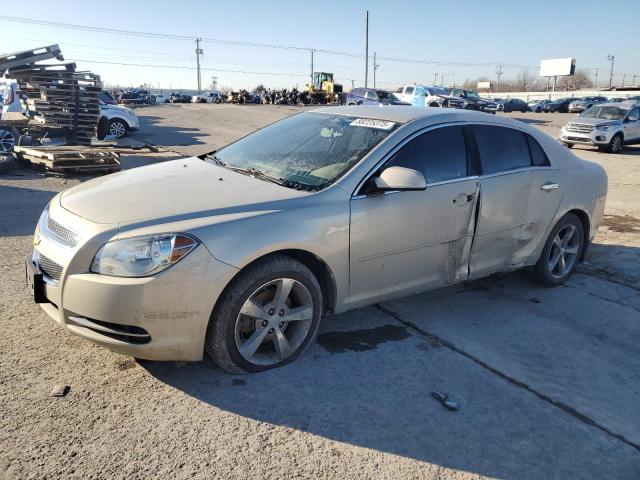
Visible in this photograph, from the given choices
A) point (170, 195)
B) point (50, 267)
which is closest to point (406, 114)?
point (170, 195)

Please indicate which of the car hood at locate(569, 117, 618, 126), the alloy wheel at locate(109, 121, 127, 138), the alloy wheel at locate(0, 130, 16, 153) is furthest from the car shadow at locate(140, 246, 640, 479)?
the car hood at locate(569, 117, 618, 126)

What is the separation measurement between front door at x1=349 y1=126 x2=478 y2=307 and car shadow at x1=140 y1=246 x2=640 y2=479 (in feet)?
1.54

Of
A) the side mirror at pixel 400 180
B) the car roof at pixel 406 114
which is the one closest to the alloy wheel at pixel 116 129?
the car roof at pixel 406 114

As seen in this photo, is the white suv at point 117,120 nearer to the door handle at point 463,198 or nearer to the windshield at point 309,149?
the windshield at point 309,149

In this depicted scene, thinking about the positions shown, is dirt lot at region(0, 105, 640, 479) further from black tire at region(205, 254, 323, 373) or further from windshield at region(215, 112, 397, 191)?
windshield at region(215, 112, 397, 191)

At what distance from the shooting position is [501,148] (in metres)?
4.43

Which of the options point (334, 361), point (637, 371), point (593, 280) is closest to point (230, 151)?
point (334, 361)

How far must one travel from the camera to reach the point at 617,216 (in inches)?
330

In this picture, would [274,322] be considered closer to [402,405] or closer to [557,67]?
[402,405]

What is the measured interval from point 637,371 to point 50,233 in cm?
394

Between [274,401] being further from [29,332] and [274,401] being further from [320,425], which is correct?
[29,332]

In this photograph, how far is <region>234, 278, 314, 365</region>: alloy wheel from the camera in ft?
10.4

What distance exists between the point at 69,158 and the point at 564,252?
8330mm

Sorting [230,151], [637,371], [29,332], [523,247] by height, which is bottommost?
[637,371]
